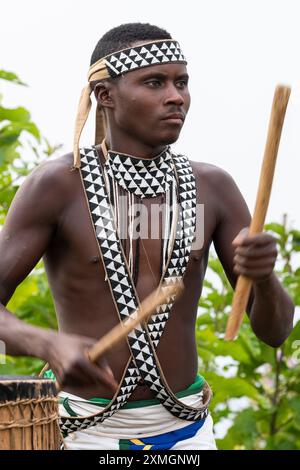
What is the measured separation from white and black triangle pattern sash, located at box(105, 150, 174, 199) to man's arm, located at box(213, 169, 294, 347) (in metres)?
0.25

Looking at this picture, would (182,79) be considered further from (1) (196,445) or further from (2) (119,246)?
(1) (196,445)

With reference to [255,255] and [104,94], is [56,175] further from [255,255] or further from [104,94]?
[255,255]

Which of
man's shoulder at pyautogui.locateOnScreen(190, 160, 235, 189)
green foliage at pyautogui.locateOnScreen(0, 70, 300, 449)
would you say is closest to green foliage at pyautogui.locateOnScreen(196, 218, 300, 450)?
green foliage at pyautogui.locateOnScreen(0, 70, 300, 449)

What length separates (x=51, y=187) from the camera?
4539 millimetres

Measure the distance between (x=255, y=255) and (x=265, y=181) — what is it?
0.27 meters

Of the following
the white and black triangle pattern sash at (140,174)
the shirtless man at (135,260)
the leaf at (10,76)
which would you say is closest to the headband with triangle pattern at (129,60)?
the shirtless man at (135,260)

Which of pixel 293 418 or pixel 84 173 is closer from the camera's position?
pixel 84 173

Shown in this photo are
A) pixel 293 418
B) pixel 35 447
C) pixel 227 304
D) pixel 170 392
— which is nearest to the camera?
pixel 35 447

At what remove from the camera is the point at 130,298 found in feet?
14.6

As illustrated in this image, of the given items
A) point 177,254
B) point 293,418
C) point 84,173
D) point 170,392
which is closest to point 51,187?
point 84,173

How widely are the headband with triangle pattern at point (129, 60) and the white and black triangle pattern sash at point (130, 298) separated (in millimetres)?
171

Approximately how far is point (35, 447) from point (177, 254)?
1094mm

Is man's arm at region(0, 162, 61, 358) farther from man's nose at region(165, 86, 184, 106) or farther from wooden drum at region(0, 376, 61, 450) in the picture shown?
wooden drum at region(0, 376, 61, 450)

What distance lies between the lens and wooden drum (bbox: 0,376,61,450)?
3725mm
